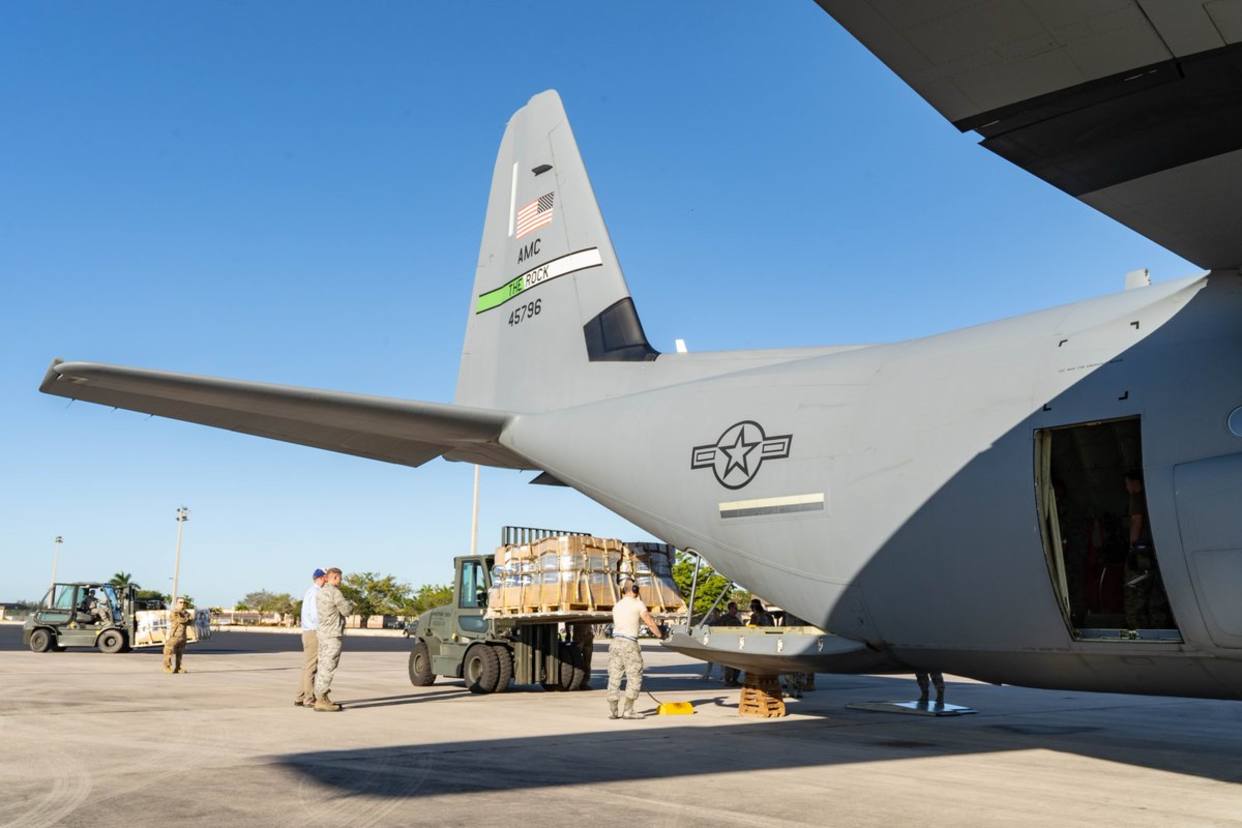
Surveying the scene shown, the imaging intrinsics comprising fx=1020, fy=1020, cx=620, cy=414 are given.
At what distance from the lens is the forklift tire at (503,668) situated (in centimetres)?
1502

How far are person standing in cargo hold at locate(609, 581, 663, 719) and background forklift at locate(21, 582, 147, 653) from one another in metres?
A: 21.3

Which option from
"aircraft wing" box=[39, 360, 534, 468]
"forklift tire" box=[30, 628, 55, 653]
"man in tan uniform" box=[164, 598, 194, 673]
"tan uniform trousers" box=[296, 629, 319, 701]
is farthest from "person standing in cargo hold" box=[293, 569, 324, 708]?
"forklift tire" box=[30, 628, 55, 653]

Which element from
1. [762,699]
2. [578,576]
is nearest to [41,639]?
[578,576]

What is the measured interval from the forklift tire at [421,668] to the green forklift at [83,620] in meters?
15.7

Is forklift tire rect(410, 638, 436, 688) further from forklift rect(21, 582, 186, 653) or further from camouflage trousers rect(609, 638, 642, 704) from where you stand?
forklift rect(21, 582, 186, 653)

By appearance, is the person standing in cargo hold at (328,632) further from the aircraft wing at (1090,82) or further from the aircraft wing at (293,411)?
the aircraft wing at (1090,82)

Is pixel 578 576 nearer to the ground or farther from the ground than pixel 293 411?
nearer to the ground

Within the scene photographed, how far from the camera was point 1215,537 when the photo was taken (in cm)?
634

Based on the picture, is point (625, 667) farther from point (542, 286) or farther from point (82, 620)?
point (82, 620)

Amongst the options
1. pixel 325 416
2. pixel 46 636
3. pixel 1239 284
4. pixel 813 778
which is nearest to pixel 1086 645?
pixel 813 778

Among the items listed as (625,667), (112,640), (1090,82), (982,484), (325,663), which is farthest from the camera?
(112,640)

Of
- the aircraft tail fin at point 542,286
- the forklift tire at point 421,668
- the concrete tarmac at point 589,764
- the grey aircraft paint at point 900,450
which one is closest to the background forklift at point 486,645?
the forklift tire at point 421,668

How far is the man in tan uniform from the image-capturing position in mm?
18328

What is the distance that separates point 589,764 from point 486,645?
7791 mm
